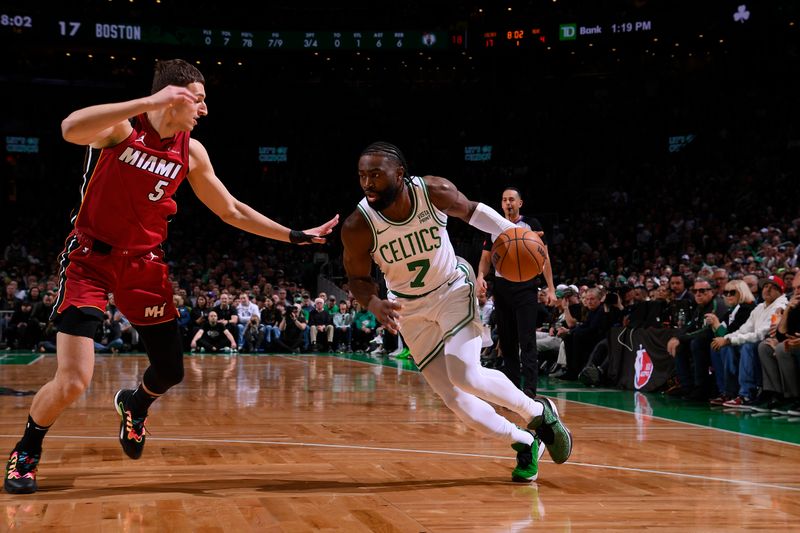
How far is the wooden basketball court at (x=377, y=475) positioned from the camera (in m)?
3.55

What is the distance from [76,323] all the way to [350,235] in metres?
1.42

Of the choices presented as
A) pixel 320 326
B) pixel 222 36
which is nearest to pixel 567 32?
pixel 222 36

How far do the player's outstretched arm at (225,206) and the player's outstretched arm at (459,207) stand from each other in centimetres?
56

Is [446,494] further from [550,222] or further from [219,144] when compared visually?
[219,144]

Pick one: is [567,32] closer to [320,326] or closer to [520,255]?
[320,326]

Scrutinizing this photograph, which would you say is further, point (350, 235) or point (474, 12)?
point (474, 12)

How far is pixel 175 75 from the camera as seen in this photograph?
4.09 metres

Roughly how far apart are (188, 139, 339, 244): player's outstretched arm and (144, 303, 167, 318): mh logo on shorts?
1.85 feet

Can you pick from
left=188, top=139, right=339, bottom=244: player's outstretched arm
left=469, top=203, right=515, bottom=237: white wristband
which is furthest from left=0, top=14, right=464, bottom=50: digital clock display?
left=469, top=203, right=515, bottom=237: white wristband

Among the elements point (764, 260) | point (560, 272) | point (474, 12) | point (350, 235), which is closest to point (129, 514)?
point (350, 235)

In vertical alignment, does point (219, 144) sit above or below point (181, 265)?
above

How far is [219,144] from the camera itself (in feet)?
115

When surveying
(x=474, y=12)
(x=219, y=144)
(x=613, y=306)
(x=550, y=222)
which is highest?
(x=474, y=12)

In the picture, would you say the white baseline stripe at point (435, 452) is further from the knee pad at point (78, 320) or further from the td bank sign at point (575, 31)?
the td bank sign at point (575, 31)
